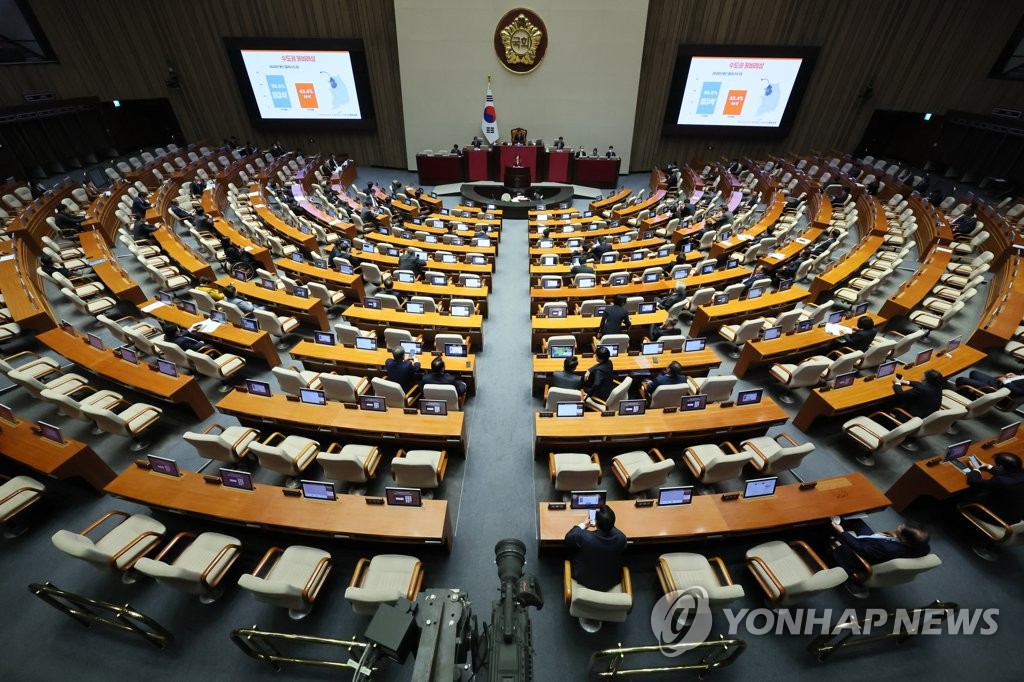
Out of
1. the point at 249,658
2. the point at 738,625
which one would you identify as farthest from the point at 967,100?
the point at 249,658

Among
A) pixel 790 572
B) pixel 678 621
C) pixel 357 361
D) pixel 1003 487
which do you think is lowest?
pixel 678 621

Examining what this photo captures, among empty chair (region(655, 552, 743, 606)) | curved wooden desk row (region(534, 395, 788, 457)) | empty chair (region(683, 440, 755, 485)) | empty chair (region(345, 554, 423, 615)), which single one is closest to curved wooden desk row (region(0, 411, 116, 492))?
empty chair (region(345, 554, 423, 615))

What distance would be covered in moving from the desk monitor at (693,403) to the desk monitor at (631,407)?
0.54 m

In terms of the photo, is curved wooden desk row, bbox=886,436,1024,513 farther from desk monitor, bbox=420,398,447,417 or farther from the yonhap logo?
desk monitor, bbox=420,398,447,417

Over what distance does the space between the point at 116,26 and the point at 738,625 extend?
2758 centimetres

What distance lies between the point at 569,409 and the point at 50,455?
595 cm

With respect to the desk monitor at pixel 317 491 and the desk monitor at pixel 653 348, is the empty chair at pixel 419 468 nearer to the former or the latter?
the desk monitor at pixel 317 491

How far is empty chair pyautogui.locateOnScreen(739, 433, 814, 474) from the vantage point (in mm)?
4871

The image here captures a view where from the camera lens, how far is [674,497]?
448 cm

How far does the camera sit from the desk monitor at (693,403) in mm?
5591

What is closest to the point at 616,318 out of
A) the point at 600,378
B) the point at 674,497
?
the point at 600,378

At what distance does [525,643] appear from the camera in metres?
2.26

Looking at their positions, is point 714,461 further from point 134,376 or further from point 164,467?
point 134,376

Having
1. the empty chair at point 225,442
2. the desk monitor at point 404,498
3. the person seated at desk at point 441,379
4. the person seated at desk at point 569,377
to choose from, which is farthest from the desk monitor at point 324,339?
the person seated at desk at point 569,377
